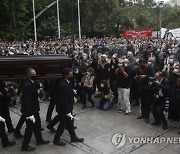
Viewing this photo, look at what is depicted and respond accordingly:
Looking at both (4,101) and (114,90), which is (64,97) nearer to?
(4,101)

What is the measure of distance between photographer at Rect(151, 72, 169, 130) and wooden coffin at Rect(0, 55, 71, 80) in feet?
7.75

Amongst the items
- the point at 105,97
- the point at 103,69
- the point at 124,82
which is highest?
the point at 103,69

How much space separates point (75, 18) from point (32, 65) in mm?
32502

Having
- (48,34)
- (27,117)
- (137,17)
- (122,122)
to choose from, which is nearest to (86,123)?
(122,122)

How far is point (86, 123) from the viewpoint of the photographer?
7.69 meters

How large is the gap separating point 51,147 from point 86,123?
1695 millimetres

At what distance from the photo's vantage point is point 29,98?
5801 millimetres

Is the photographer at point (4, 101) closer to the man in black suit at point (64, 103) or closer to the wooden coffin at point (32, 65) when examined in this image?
the wooden coffin at point (32, 65)

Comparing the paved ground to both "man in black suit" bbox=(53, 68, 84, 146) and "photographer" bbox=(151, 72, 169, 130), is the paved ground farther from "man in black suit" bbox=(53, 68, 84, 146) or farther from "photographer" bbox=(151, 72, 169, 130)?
"man in black suit" bbox=(53, 68, 84, 146)

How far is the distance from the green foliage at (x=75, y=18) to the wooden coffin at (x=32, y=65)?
26.9 metres

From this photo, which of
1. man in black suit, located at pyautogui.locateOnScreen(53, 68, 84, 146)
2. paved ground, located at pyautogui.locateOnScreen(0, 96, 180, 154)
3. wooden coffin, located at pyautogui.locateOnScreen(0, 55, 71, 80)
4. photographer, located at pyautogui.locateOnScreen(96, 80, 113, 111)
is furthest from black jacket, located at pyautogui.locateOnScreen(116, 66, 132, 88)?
man in black suit, located at pyautogui.locateOnScreen(53, 68, 84, 146)

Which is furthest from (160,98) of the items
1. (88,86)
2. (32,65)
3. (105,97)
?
(32,65)

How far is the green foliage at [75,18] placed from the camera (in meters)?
32.8

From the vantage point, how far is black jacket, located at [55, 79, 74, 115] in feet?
19.8
